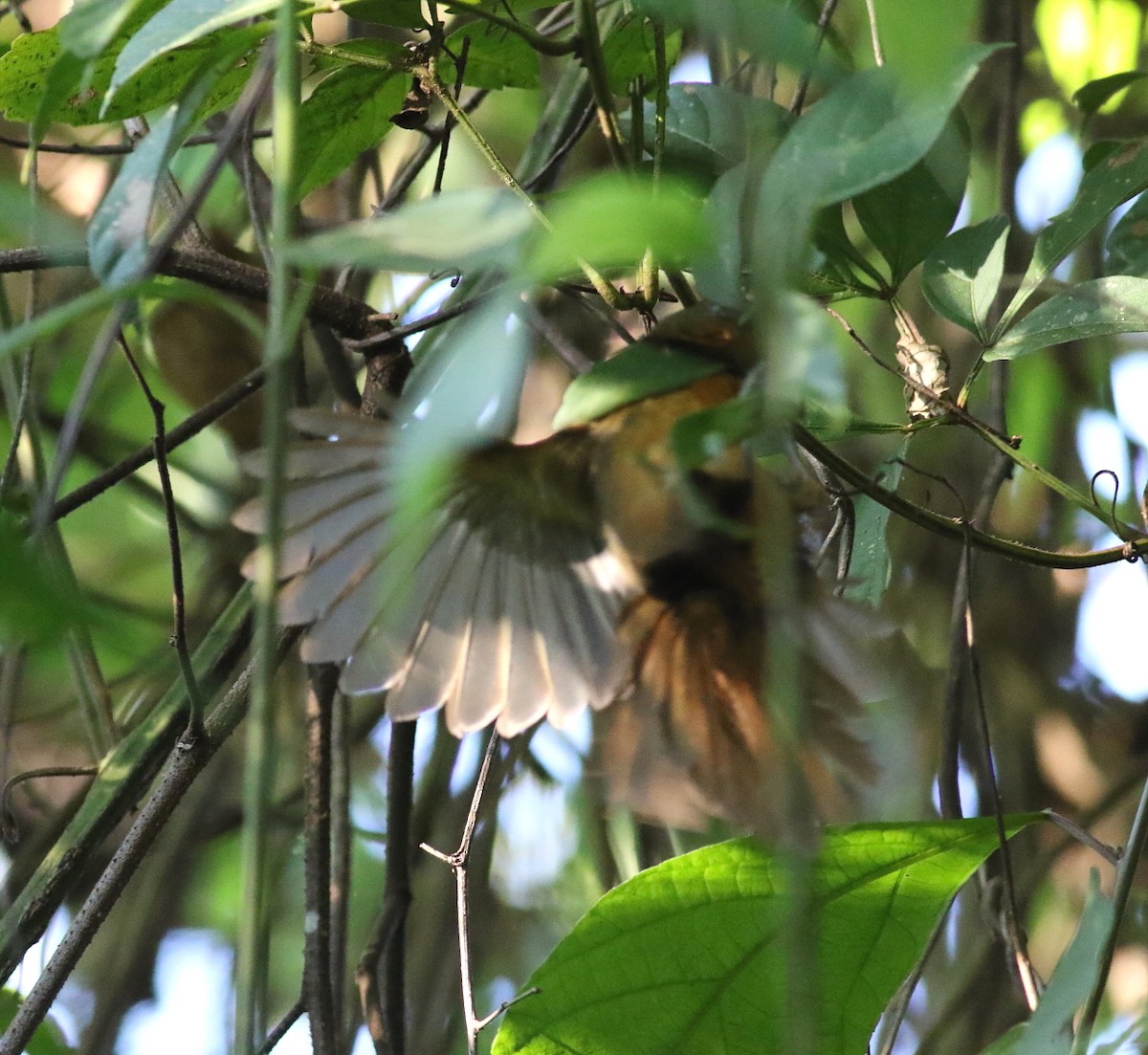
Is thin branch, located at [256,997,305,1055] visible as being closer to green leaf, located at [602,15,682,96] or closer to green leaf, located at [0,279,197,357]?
green leaf, located at [0,279,197,357]

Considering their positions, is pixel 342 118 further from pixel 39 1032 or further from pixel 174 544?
pixel 39 1032

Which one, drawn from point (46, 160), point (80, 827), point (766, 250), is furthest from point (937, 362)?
point (46, 160)

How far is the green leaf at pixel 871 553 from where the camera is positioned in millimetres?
819

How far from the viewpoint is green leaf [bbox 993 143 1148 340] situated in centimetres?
80

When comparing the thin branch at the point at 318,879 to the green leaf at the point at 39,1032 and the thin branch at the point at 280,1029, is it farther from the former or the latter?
the green leaf at the point at 39,1032

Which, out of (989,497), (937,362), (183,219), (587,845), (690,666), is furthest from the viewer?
(587,845)

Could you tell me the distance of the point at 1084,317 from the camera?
0.77 meters

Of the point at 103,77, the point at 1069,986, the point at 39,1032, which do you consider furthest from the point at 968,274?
the point at 39,1032

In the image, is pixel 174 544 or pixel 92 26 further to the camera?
pixel 174 544

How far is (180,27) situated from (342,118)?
11.9 inches

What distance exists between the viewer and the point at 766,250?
17.1 inches

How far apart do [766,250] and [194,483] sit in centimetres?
139

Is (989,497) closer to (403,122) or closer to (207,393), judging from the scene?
(403,122)

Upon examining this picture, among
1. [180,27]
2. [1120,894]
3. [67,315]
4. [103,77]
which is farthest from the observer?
[103,77]
